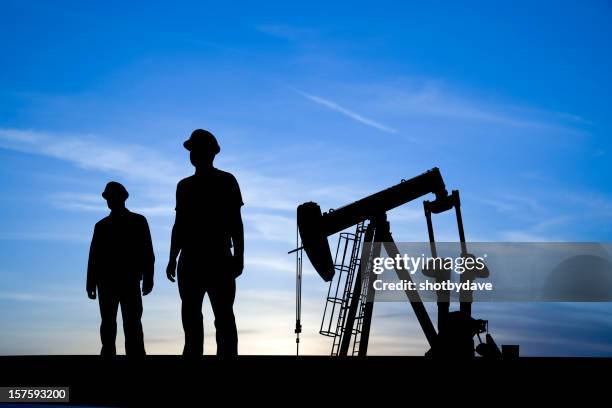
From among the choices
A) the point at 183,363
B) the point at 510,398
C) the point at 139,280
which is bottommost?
the point at 510,398

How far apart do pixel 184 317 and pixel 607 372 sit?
160 inches

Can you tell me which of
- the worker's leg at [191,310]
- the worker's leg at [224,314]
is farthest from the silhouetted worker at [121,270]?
the worker's leg at [224,314]

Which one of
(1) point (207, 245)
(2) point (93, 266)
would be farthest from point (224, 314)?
(2) point (93, 266)

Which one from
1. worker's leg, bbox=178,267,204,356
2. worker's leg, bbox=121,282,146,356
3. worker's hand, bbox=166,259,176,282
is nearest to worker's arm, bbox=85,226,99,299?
worker's leg, bbox=121,282,146,356

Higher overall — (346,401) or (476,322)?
(476,322)

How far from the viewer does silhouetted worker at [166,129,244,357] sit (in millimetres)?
7117

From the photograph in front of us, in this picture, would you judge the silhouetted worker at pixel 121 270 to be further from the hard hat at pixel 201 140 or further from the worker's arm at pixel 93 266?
the hard hat at pixel 201 140

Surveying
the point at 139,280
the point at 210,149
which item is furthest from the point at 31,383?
the point at 210,149

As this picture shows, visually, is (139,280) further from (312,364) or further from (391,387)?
(391,387)

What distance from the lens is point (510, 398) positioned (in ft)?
19.4

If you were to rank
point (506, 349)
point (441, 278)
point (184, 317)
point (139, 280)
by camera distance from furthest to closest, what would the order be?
point (441, 278), point (506, 349), point (139, 280), point (184, 317)

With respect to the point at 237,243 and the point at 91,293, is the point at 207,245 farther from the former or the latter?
the point at 91,293

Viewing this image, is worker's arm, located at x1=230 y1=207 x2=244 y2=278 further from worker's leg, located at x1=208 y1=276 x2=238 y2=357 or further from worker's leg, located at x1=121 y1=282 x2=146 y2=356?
worker's leg, located at x1=121 y1=282 x2=146 y2=356

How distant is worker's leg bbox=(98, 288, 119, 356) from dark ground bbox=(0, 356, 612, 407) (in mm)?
2172
